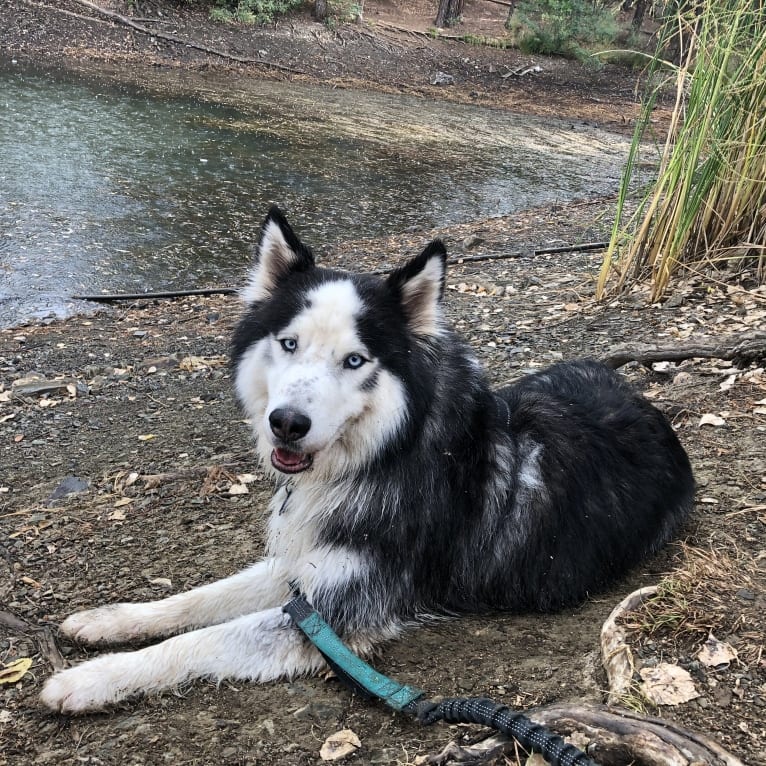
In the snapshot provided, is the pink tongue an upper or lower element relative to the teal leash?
upper

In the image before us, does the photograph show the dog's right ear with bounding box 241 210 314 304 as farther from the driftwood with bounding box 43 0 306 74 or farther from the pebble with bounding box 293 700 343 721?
the driftwood with bounding box 43 0 306 74

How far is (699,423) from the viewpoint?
15.0ft

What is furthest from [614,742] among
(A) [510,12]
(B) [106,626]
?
(A) [510,12]

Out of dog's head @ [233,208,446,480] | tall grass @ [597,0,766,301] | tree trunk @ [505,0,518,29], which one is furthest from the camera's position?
tree trunk @ [505,0,518,29]

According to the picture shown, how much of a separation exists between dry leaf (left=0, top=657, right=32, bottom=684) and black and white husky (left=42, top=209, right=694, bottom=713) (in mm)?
224

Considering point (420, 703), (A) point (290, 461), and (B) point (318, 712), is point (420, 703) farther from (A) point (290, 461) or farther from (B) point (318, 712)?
(A) point (290, 461)

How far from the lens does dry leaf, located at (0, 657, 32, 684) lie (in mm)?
3012

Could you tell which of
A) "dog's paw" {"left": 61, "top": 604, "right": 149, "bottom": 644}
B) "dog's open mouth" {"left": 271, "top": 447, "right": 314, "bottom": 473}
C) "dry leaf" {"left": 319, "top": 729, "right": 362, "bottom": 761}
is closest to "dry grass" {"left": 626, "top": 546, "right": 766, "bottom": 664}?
"dry leaf" {"left": 319, "top": 729, "right": 362, "bottom": 761}

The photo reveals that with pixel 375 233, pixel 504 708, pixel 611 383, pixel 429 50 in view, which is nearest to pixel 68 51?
pixel 429 50

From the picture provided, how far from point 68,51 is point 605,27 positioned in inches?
888

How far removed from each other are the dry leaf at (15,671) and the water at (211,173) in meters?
5.81

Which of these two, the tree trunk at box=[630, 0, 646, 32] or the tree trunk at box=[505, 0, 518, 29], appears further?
the tree trunk at box=[505, 0, 518, 29]

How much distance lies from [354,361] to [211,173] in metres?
11.9

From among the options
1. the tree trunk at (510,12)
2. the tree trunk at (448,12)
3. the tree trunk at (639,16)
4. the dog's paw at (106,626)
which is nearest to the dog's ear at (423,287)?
the dog's paw at (106,626)
